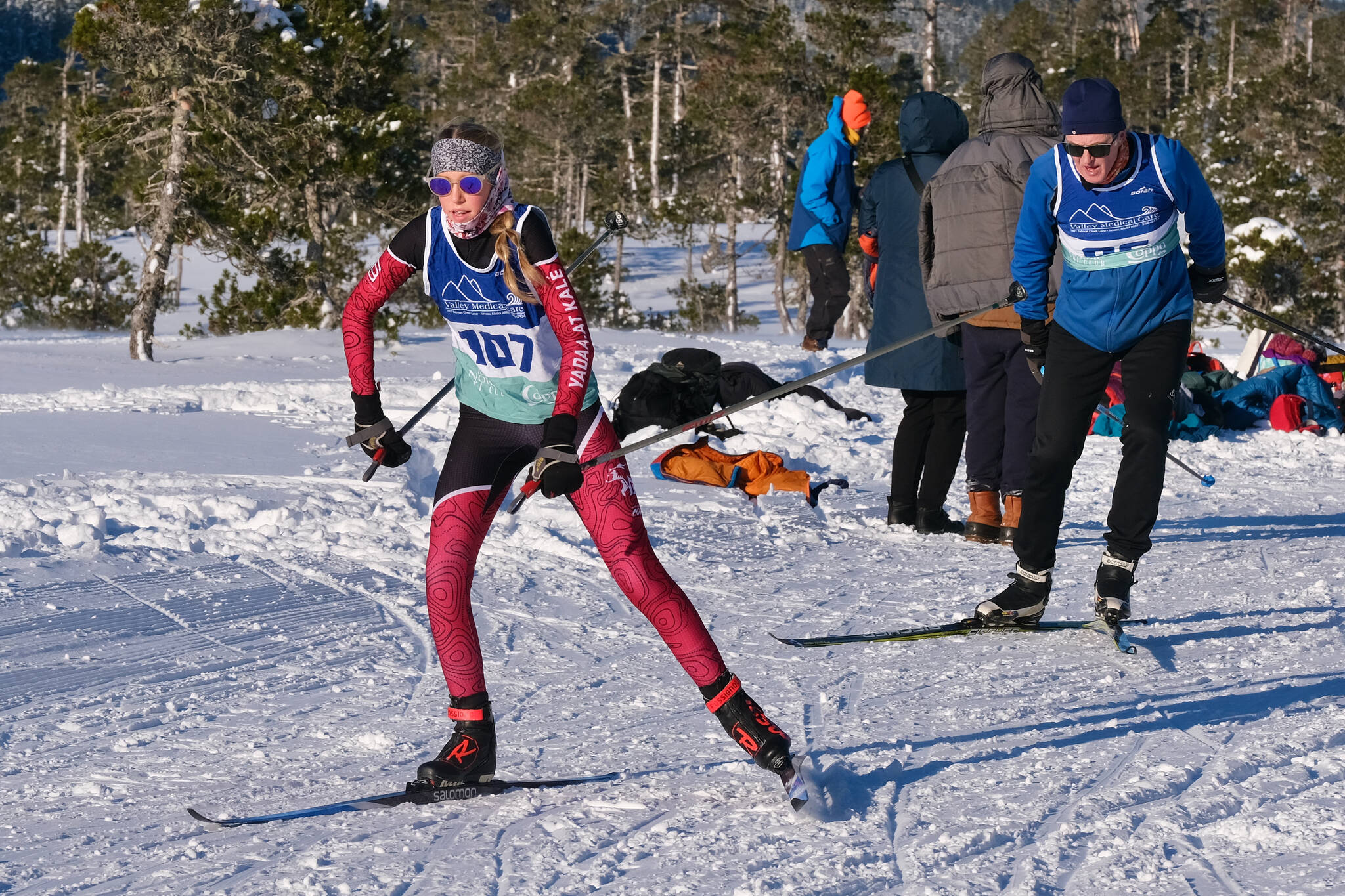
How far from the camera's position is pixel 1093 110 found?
13.1 ft

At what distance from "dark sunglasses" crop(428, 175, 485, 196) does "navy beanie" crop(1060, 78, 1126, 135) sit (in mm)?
1971

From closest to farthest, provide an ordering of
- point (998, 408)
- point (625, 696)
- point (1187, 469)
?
point (625, 696), point (998, 408), point (1187, 469)

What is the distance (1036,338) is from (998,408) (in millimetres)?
1589

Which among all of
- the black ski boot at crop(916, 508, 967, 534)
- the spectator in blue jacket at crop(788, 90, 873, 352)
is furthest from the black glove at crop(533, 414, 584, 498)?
the spectator in blue jacket at crop(788, 90, 873, 352)

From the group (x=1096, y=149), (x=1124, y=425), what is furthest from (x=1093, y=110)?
(x=1124, y=425)

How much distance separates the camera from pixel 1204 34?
69438 millimetres

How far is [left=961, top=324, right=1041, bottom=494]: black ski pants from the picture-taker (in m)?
5.85

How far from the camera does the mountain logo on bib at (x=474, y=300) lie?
311cm

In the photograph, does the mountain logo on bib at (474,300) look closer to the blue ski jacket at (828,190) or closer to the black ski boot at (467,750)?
the black ski boot at (467,750)

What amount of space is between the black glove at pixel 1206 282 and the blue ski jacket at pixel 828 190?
10.3 ft

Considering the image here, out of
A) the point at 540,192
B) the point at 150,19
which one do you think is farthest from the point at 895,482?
the point at 540,192

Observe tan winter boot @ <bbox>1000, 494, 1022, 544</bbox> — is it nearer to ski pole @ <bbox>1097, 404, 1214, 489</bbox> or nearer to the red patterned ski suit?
ski pole @ <bbox>1097, 404, 1214, 489</bbox>

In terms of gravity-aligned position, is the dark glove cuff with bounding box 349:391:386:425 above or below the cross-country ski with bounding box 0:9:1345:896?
above

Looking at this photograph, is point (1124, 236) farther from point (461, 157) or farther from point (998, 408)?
point (461, 157)
